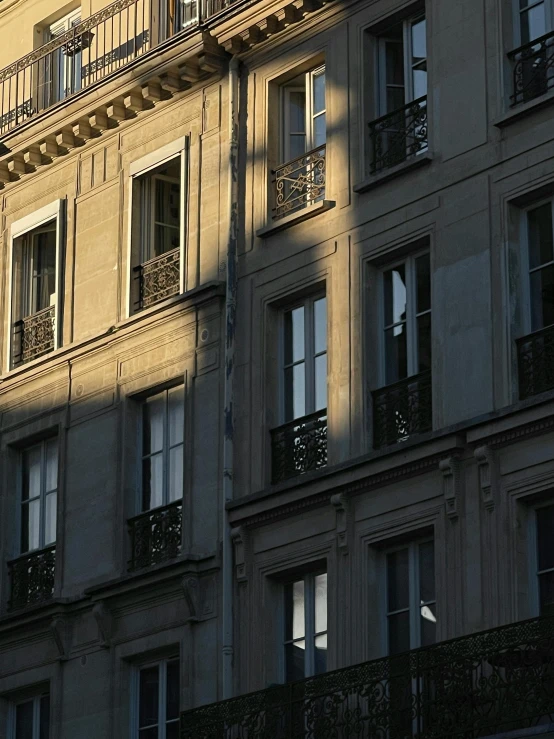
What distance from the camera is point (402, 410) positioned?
2341cm

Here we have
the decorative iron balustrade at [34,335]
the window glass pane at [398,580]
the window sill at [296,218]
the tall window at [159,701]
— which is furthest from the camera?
the decorative iron balustrade at [34,335]

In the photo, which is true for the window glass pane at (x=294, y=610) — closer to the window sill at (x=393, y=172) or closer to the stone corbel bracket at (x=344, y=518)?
the stone corbel bracket at (x=344, y=518)

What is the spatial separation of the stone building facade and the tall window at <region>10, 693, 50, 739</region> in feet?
0.11

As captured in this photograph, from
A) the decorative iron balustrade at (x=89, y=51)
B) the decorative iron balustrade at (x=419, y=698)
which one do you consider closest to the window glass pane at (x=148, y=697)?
the decorative iron balustrade at (x=419, y=698)

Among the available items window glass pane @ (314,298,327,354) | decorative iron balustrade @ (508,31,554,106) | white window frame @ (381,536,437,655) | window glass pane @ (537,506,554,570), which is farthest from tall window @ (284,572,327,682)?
decorative iron balustrade @ (508,31,554,106)

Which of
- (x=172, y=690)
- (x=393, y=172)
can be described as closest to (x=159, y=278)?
(x=393, y=172)

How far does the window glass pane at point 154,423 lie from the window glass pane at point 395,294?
3586mm

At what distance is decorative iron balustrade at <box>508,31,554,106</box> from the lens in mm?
22844

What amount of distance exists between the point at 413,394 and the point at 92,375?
541cm

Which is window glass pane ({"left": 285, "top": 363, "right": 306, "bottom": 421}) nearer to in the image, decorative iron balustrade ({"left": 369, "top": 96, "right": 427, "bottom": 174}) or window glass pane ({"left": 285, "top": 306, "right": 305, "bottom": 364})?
window glass pane ({"left": 285, "top": 306, "right": 305, "bottom": 364})

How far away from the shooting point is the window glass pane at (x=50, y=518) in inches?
1086

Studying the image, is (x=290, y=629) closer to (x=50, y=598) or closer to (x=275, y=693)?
(x=275, y=693)

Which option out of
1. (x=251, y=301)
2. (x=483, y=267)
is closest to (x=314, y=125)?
(x=251, y=301)

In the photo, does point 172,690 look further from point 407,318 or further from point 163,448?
point 407,318
